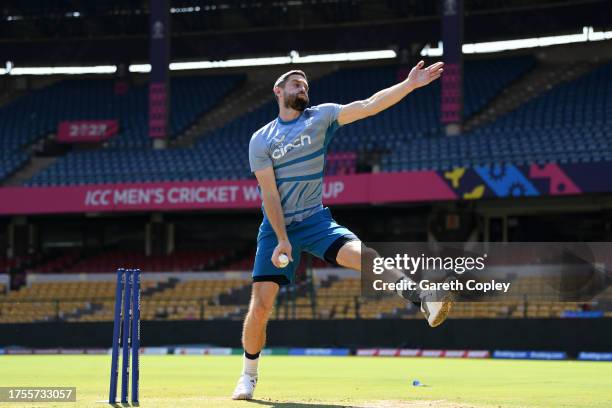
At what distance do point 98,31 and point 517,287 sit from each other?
29443mm

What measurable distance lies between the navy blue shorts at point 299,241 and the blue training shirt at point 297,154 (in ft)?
0.26

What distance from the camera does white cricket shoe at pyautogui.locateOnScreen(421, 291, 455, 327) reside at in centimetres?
790

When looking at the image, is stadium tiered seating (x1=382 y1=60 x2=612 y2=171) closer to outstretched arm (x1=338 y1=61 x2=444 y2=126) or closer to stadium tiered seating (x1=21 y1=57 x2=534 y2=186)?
stadium tiered seating (x1=21 y1=57 x2=534 y2=186)

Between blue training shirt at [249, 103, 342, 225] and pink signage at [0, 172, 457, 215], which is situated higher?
pink signage at [0, 172, 457, 215]

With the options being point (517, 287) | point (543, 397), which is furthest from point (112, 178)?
point (543, 397)

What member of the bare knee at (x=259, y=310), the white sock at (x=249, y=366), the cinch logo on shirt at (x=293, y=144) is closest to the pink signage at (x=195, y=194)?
the white sock at (x=249, y=366)

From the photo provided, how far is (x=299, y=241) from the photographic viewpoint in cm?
859

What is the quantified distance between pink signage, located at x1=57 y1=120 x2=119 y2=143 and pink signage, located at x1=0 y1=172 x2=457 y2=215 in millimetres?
5614

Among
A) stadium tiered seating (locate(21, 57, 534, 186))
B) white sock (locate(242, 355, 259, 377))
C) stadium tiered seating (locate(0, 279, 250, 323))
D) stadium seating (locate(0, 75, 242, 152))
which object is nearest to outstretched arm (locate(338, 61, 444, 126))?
white sock (locate(242, 355, 259, 377))

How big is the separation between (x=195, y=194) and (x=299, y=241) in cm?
2679

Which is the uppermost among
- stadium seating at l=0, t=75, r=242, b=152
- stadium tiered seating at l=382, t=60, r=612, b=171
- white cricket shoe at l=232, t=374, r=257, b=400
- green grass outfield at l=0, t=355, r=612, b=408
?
stadium seating at l=0, t=75, r=242, b=152

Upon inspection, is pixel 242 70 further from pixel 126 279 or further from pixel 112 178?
pixel 126 279

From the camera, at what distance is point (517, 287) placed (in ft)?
69.7

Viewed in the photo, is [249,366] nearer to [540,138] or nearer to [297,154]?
[297,154]
